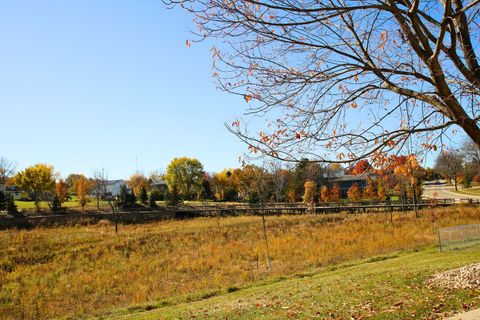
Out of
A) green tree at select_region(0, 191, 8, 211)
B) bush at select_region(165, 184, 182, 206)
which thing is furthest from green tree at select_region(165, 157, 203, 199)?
green tree at select_region(0, 191, 8, 211)

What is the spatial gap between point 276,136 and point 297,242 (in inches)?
842

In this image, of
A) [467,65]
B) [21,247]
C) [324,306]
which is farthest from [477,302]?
[21,247]

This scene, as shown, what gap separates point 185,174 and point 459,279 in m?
84.2

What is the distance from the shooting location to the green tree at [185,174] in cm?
9094

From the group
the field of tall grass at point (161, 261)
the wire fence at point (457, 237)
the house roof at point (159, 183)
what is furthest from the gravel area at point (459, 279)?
the house roof at point (159, 183)

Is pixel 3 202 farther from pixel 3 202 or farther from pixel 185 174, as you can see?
pixel 185 174

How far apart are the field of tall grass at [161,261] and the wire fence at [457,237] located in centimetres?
259

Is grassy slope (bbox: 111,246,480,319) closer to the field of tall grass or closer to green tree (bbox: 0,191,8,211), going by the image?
the field of tall grass

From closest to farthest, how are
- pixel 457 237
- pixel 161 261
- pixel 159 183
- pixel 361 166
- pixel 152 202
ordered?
pixel 361 166, pixel 457 237, pixel 161 261, pixel 152 202, pixel 159 183

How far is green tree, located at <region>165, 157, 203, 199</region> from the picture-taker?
90938 mm

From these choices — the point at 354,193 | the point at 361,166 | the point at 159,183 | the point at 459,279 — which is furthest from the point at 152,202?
the point at 361,166

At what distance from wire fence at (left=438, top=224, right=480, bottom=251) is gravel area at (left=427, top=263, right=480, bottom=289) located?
9359 mm

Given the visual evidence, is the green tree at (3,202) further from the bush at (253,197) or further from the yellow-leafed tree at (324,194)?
the yellow-leafed tree at (324,194)

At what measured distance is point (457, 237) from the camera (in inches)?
721
